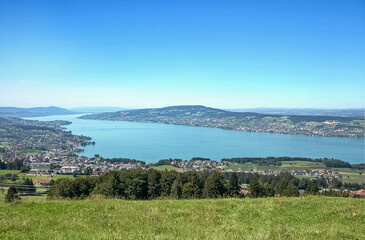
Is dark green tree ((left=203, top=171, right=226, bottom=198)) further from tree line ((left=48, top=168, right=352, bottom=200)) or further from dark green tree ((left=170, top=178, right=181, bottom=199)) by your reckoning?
dark green tree ((left=170, top=178, right=181, bottom=199))

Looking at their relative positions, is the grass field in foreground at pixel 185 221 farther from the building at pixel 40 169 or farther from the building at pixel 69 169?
the building at pixel 69 169

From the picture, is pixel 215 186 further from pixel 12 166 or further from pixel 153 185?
pixel 12 166

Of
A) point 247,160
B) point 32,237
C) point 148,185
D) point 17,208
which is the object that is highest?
point 32,237

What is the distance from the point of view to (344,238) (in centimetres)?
521

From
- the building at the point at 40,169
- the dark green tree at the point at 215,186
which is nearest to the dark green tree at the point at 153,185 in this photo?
the dark green tree at the point at 215,186

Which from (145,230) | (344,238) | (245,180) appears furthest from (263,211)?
(245,180)

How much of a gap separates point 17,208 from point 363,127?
18070cm

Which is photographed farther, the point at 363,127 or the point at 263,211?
the point at 363,127

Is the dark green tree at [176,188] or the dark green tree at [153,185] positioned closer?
the dark green tree at [176,188]

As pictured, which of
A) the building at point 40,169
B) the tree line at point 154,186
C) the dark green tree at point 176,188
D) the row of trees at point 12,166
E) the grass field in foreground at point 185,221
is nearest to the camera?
the grass field in foreground at point 185,221

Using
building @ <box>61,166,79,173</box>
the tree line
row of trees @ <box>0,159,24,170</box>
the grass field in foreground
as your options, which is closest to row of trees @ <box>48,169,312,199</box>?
the tree line

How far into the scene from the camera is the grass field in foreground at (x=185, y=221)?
17.2 feet

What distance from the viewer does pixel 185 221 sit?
6.45m

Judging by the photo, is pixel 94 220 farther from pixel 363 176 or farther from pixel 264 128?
pixel 264 128
